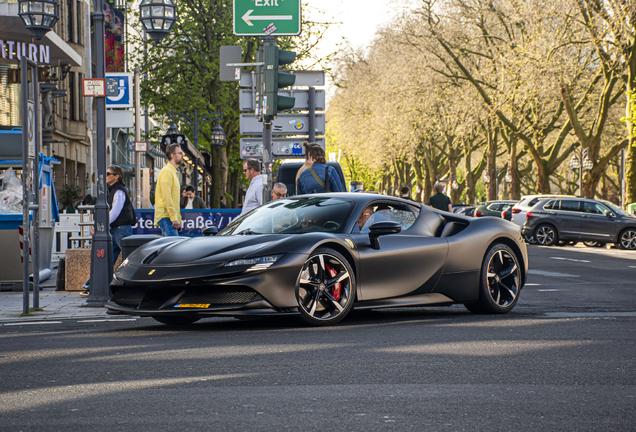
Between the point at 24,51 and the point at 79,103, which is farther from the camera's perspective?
the point at 79,103

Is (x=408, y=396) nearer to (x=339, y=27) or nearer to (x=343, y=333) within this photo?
(x=343, y=333)

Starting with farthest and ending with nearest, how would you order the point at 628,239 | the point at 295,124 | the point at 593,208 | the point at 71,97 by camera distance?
1. the point at 71,97
2. the point at 593,208
3. the point at 628,239
4. the point at 295,124

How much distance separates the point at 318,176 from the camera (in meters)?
11.4

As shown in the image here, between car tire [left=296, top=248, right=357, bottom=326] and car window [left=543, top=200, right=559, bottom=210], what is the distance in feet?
73.7

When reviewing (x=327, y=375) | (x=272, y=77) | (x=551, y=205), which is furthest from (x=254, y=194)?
(x=551, y=205)

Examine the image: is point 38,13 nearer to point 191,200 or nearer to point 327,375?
point 191,200

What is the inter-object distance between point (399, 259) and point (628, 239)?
68.5 feet

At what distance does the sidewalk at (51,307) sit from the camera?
9.67m

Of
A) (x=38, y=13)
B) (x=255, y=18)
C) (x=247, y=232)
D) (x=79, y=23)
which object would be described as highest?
(x=79, y=23)

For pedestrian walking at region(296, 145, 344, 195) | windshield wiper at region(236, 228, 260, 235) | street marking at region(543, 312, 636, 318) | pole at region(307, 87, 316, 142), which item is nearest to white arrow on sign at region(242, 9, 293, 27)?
pedestrian walking at region(296, 145, 344, 195)

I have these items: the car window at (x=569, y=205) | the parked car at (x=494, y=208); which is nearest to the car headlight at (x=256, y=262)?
the car window at (x=569, y=205)

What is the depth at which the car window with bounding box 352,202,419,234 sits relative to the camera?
827 cm

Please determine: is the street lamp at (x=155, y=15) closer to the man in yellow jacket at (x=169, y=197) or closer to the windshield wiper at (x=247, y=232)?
the man in yellow jacket at (x=169, y=197)

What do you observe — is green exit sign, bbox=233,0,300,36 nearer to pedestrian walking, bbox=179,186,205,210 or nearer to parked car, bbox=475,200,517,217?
pedestrian walking, bbox=179,186,205,210
